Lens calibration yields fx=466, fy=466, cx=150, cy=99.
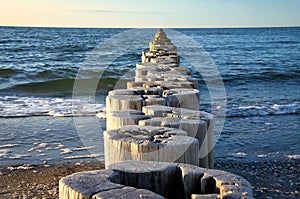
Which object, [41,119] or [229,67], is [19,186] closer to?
[41,119]

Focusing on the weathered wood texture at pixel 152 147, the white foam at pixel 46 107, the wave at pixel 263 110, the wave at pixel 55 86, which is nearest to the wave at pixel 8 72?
the wave at pixel 55 86

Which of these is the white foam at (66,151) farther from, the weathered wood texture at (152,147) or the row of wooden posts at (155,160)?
the weathered wood texture at (152,147)

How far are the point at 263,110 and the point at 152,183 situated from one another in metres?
9.66

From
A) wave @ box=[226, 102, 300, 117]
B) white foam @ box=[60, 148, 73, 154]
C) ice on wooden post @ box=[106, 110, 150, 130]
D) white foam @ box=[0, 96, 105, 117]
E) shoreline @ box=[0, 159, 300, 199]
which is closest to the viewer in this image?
ice on wooden post @ box=[106, 110, 150, 130]

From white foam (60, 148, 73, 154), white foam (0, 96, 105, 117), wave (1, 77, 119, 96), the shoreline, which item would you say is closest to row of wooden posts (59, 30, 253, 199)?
the shoreline

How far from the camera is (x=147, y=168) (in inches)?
106

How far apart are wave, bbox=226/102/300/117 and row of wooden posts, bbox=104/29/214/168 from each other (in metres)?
5.50

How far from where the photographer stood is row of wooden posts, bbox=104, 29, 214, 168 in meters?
3.07

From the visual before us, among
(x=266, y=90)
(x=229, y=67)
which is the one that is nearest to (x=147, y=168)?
(x=266, y=90)

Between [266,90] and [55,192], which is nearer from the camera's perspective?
[55,192]

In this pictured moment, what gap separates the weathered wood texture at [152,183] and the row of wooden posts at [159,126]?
0.99 ft

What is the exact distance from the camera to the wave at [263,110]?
11454mm

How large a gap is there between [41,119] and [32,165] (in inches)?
133

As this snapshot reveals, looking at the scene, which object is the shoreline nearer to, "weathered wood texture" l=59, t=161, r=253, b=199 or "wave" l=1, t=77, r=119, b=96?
"weathered wood texture" l=59, t=161, r=253, b=199
